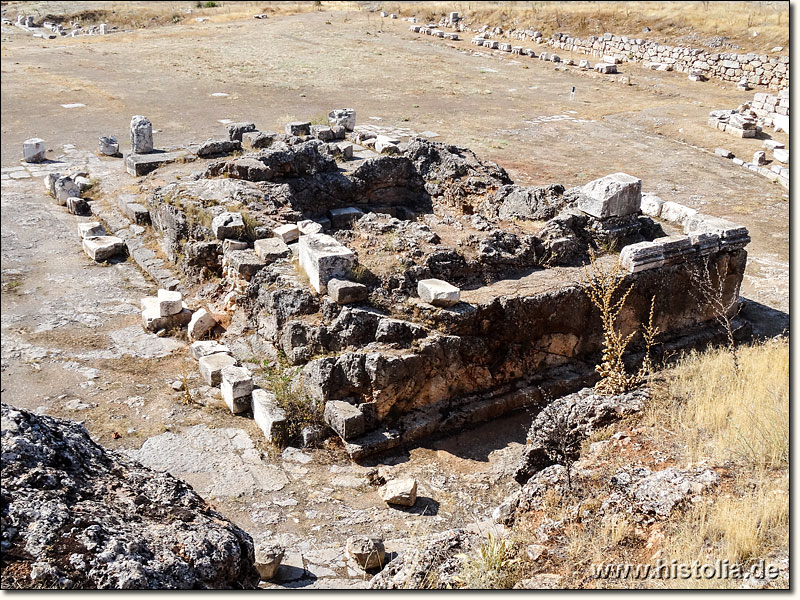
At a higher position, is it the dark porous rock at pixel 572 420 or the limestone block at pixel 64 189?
the limestone block at pixel 64 189

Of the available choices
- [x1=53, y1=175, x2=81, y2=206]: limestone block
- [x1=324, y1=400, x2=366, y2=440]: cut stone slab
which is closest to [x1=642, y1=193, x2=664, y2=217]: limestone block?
[x1=324, y1=400, x2=366, y2=440]: cut stone slab

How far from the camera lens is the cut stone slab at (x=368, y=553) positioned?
6059 millimetres

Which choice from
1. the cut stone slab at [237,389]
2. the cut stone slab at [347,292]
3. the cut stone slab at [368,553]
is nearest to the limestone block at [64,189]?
the cut stone slab at [237,389]

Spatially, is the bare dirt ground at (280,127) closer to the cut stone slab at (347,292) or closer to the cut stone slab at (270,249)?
the cut stone slab at (270,249)

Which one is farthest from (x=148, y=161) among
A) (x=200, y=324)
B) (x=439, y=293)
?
(x=439, y=293)

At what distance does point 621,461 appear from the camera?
5.88 metres

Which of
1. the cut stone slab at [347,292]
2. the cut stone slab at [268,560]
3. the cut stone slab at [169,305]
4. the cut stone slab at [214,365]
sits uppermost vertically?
the cut stone slab at [347,292]

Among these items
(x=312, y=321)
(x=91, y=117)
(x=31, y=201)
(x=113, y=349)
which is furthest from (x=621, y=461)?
(x=91, y=117)

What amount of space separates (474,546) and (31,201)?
12.7 metres

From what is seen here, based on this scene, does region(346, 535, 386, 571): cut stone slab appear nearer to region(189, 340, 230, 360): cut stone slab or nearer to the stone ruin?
the stone ruin

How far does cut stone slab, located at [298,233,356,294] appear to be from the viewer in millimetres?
8683

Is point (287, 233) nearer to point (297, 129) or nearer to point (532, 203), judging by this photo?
point (532, 203)

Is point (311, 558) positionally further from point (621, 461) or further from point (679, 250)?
point (679, 250)

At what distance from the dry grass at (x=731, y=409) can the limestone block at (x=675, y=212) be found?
13.0 feet
